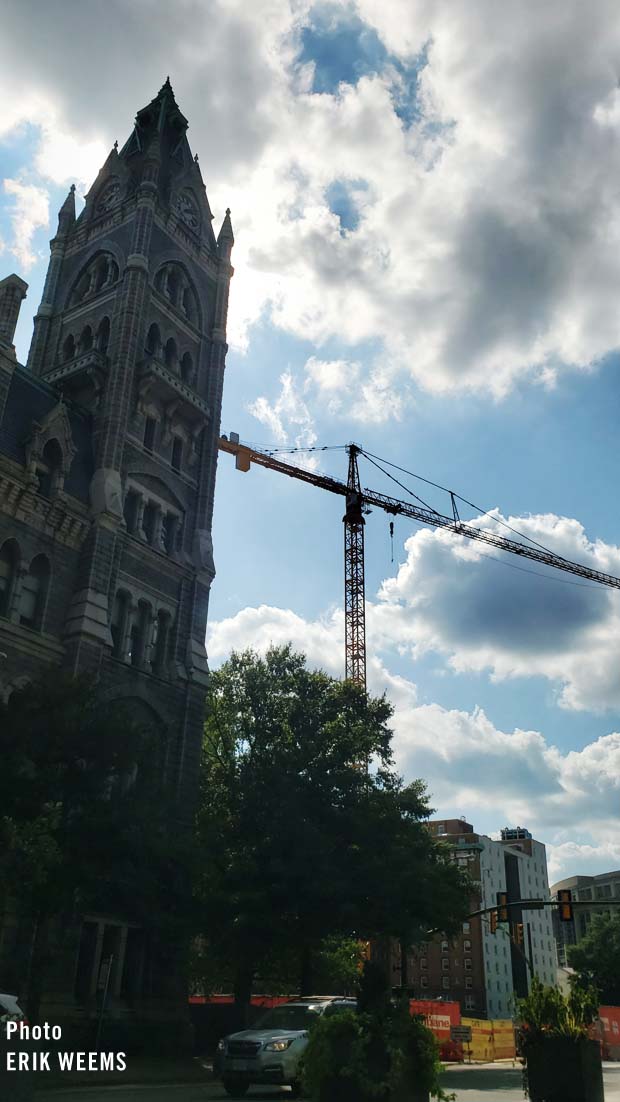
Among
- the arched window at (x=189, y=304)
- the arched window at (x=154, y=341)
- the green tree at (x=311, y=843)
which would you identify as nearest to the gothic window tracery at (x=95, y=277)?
the arched window at (x=154, y=341)

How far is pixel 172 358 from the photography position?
1626 inches

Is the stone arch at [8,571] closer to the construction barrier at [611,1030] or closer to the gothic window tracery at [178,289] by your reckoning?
the gothic window tracery at [178,289]

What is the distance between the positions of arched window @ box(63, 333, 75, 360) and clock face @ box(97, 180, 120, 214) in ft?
24.1

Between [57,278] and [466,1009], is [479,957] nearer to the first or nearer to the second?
[466,1009]

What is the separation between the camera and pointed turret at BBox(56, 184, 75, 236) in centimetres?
4569

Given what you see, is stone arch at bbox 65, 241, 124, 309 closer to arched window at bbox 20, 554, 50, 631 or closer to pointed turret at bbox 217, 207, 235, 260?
pointed turret at bbox 217, 207, 235, 260

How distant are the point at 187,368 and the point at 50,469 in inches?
442

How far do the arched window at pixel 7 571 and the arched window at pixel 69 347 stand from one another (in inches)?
530

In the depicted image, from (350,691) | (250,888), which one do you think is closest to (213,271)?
(350,691)

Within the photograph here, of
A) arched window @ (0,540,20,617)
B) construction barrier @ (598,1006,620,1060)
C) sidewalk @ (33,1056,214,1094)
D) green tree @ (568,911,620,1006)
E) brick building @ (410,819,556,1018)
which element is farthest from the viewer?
brick building @ (410,819,556,1018)

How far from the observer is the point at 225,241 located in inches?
1844

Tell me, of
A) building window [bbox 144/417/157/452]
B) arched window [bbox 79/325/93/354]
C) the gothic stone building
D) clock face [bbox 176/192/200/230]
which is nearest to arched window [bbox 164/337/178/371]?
the gothic stone building

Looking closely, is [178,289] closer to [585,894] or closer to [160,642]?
[160,642]

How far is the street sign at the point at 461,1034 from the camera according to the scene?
4250 centimetres
